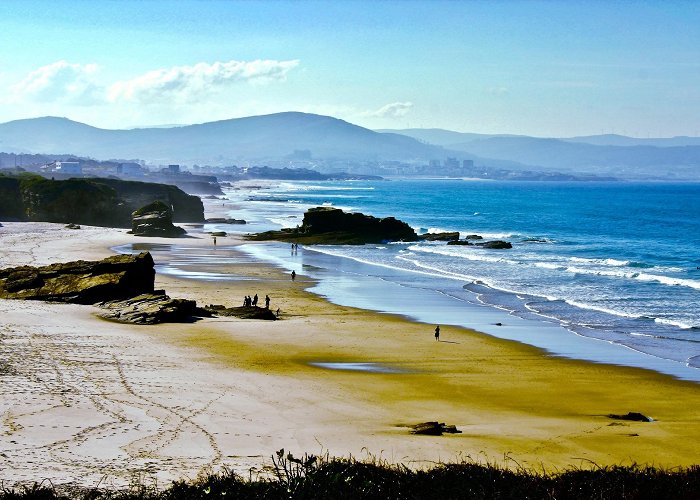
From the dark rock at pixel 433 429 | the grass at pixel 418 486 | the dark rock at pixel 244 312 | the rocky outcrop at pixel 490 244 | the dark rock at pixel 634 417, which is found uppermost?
the grass at pixel 418 486

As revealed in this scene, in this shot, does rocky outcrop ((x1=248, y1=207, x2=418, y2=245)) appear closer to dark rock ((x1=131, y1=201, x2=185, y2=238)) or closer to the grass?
dark rock ((x1=131, y1=201, x2=185, y2=238))

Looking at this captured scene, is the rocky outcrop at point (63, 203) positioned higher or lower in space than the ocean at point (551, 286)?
higher

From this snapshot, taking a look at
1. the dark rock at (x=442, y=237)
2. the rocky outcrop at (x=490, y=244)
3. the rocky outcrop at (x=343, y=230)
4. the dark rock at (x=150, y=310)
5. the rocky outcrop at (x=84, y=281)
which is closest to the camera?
the dark rock at (x=150, y=310)

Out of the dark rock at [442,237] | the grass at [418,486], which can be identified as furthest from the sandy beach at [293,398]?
the dark rock at [442,237]

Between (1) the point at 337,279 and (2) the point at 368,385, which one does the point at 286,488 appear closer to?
(2) the point at 368,385

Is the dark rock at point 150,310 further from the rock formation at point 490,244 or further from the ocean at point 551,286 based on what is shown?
the rock formation at point 490,244

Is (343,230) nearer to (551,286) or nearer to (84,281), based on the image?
(551,286)

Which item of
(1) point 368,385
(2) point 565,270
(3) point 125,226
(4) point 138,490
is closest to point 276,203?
(3) point 125,226

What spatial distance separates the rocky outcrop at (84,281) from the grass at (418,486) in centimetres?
2295

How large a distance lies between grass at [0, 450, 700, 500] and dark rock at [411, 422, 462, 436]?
5472 millimetres

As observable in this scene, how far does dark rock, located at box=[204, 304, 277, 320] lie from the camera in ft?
111

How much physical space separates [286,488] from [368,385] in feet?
39.0

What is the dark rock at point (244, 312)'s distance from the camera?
33.8 meters

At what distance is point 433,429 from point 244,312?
18120 mm
